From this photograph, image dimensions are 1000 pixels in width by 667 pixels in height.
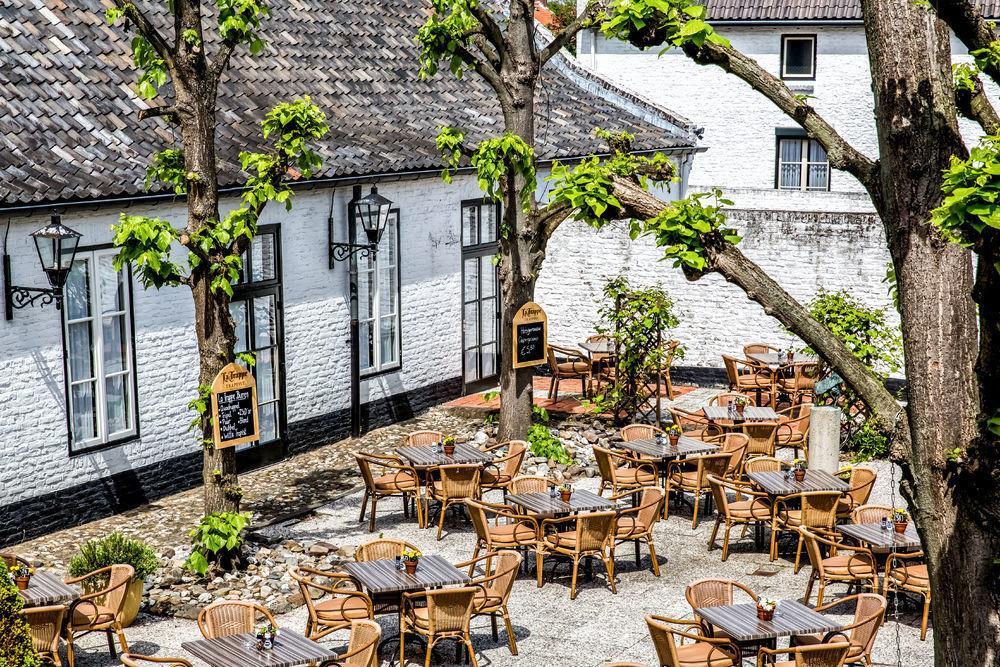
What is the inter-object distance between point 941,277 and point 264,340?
12.0 metres

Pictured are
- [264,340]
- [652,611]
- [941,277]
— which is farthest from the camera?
[264,340]

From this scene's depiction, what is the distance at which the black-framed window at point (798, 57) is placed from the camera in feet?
95.1

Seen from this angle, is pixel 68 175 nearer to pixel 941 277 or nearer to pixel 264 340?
pixel 264 340

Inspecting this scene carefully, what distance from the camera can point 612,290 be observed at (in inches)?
723

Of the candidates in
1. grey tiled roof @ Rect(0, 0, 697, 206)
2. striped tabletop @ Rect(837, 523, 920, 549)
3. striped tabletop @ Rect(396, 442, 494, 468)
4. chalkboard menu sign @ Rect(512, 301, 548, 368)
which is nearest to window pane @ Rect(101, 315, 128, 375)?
grey tiled roof @ Rect(0, 0, 697, 206)

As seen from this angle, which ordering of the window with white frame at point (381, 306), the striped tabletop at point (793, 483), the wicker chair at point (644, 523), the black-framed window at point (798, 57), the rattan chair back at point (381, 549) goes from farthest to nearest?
the black-framed window at point (798, 57) → the window with white frame at point (381, 306) → the striped tabletop at point (793, 483) → the wicker chair at point (644, 523) → the rattan chair back at point (381, 549)

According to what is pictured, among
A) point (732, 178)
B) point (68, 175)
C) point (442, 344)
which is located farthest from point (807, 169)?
point (68, 175)

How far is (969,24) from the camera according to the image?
19.9 ft

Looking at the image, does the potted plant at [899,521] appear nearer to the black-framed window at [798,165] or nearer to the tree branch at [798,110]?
the tree branch at [798,110]

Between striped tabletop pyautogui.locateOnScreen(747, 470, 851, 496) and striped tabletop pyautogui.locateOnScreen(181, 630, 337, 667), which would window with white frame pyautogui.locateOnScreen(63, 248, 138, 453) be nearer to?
striped tabletop pyautogui.locateOnScreen(181, 630, 337, 667)

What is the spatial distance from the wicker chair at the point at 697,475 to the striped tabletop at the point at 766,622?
411 centimetres

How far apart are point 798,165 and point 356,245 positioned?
15.0 meters

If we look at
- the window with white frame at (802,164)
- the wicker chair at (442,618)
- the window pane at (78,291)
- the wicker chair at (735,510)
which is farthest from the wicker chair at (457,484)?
the window with white frame at (802,164)

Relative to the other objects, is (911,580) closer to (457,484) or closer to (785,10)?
(457,484)
